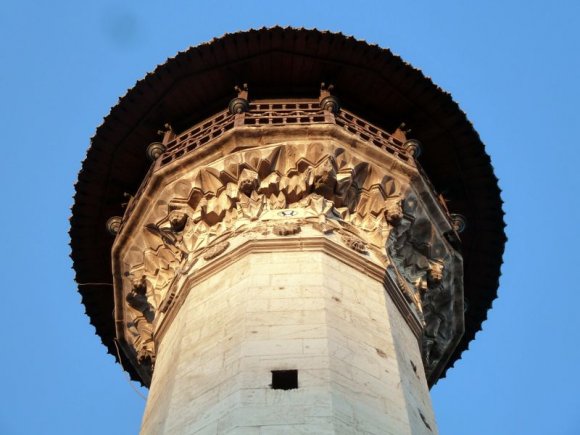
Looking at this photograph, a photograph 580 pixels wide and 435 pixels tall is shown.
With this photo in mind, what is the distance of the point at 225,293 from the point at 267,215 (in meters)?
1.52

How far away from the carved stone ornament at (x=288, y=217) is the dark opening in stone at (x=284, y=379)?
2625 mm

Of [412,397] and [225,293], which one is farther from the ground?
[225,293]

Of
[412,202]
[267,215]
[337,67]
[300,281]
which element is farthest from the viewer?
[337,67]

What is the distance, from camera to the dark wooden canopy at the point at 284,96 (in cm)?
1301

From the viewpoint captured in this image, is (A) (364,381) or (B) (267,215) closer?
(A) (364,381)

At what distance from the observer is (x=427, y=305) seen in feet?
40.7

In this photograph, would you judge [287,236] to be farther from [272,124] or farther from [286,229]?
[272,124]

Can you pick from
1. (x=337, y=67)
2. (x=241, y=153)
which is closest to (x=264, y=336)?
(x=241, y=153)

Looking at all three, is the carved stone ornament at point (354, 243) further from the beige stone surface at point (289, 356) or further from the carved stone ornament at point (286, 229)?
the carved stone ornament at point (286, 229)

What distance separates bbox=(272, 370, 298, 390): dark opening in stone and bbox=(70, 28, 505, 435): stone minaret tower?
0.01 meters

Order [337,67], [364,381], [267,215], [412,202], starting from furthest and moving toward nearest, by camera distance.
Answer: [337,67] → [412,202] → [267,215] → [364,381]

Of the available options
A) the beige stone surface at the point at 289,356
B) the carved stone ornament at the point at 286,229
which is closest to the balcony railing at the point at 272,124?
the carved stone ornament at the point at 286,229

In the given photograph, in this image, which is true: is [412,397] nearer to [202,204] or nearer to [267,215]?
→ [267,215]

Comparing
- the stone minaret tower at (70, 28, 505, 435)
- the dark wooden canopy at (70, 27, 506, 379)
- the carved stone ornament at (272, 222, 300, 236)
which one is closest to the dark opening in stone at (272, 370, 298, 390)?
the stone minaret tower at (70, 28, 505, 435)
